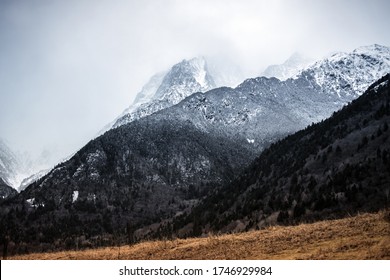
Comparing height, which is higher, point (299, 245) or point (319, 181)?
point (319, 181)

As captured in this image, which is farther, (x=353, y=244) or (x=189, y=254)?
(x=189, y=254)

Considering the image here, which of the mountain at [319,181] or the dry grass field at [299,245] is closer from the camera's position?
the dry grass field at [299,245]

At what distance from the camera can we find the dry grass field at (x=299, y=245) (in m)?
19.0

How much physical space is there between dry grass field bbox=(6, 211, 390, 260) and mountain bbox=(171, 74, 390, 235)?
61.1 m

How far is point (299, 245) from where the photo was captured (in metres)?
22.2

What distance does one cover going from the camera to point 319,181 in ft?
444

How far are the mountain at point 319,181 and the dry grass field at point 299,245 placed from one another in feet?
200

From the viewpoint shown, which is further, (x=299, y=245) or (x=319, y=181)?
(x=319, y=181)

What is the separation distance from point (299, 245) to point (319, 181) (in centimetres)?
11830

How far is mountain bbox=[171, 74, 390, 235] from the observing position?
4168 inches

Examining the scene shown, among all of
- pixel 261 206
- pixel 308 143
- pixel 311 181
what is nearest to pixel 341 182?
pixel 311 181

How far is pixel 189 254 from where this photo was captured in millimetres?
24172
